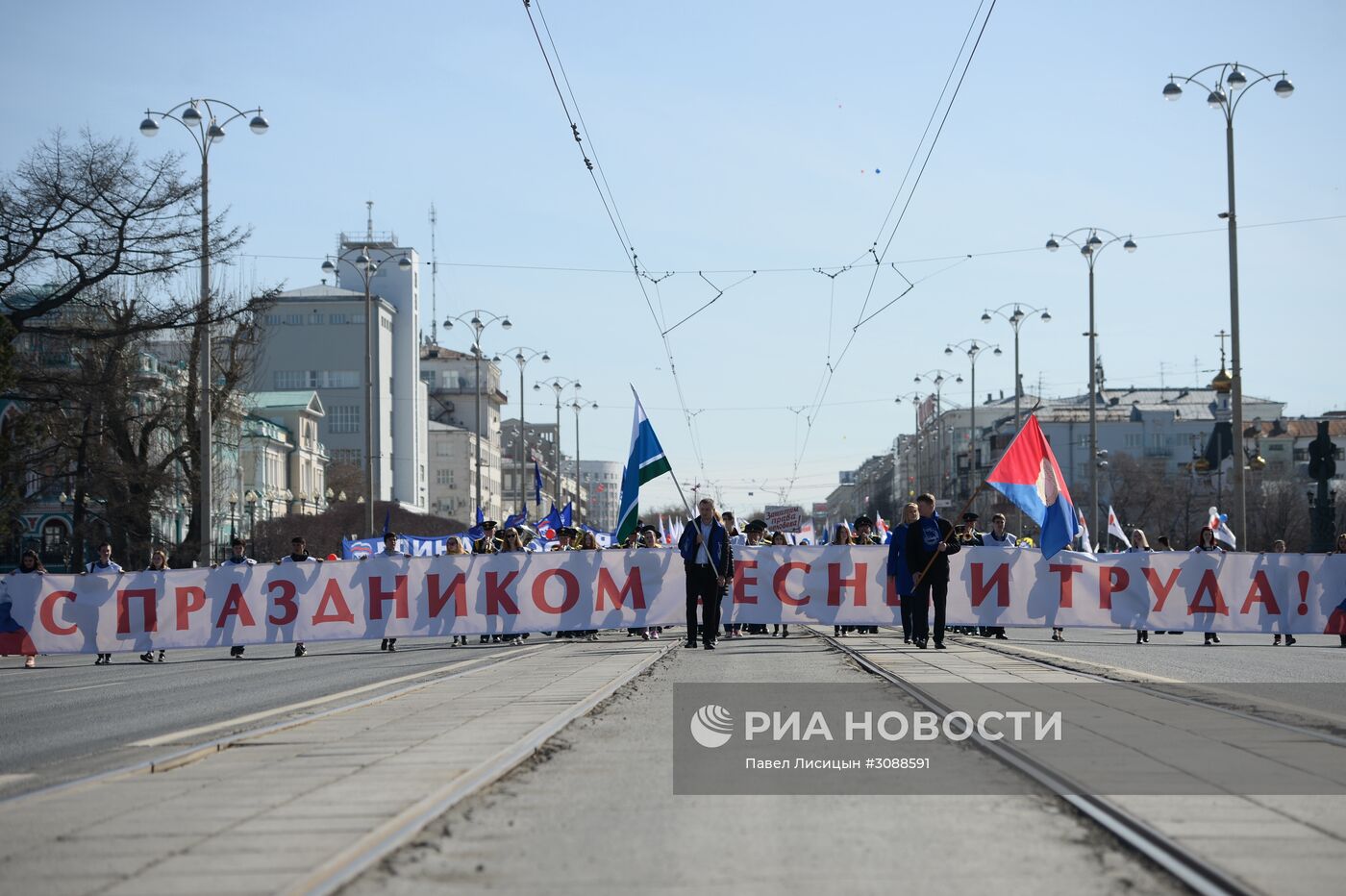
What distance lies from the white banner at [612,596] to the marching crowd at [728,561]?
0.33m

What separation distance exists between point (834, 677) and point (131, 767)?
22.7ft

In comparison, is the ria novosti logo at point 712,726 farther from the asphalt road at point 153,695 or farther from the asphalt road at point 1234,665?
the asphalt road at point 1234,665

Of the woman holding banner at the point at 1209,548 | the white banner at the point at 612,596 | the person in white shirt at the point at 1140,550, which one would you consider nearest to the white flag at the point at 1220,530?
the person in white shirt at the point at 1140,550

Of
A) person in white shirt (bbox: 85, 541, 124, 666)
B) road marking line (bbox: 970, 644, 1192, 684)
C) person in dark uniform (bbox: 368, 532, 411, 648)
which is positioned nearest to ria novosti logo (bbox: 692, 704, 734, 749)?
road marking line (bbox: 970, 644, 1192, 684)

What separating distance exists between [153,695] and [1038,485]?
37.2ft

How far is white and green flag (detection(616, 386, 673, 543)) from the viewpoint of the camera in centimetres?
2392

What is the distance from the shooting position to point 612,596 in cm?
2445

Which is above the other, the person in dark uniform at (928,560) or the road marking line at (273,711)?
the person in dark uniform at (928,560)

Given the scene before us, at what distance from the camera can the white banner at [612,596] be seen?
23.4m

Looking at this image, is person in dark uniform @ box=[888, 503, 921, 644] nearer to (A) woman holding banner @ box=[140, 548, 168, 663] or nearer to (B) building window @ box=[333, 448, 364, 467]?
(A) woman holding banner @ box=[140, 548, 168, 663]

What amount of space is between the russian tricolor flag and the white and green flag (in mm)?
5791

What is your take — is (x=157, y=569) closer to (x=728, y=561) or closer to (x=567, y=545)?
(x=567, y=545)

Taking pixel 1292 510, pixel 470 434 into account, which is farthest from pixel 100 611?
pixel 470 434

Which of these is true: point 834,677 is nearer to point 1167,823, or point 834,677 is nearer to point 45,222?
point 1167,823
